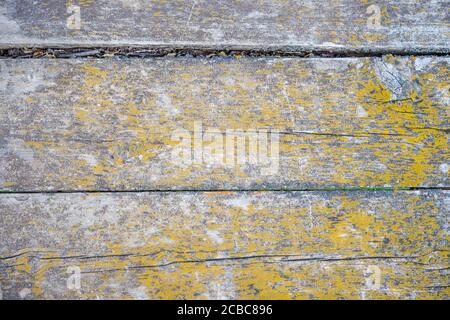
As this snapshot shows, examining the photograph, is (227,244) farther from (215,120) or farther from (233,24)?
(233,24)

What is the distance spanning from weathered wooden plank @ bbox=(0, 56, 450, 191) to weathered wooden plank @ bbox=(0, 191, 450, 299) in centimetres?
6

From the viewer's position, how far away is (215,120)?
93 centimetres

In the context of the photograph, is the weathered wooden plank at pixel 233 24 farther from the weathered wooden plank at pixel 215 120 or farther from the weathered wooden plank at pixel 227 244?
the weathered wooden plank at pixel 227 244

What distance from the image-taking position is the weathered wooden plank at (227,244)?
3.12 feet

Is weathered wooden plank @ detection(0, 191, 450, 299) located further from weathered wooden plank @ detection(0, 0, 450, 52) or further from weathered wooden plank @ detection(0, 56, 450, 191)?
weathered wooden plank @ detection(0, 0, 450, 52)

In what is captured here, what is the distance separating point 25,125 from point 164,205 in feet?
1.39

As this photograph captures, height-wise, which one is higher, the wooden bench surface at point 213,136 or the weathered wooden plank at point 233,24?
the weathered wooden plank at point 233,24

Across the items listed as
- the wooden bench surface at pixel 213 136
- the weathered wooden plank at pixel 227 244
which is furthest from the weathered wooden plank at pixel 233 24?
the weathered wooden plank at pixel 227 244

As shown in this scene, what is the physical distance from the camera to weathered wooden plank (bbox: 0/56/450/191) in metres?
0.92

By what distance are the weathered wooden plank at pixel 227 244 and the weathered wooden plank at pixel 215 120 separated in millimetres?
62

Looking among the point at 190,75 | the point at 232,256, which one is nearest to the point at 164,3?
the point at 190,75

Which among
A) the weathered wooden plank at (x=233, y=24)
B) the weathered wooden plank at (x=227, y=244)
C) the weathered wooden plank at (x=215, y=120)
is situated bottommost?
the weathered wooden plank at (x=227, y=244)

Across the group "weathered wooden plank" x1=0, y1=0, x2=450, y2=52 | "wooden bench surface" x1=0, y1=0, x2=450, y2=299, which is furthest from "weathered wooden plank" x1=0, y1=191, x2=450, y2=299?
"weathered wooden plank" x1=0, y1=0, x2=450, y2=52

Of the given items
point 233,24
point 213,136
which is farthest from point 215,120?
point 233,24
